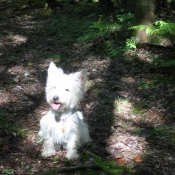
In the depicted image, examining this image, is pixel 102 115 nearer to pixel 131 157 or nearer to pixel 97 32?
pixel 131 157

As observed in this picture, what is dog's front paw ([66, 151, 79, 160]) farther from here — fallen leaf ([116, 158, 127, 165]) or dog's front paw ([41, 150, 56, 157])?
fallen leaf ([116, 158, 127, 165])

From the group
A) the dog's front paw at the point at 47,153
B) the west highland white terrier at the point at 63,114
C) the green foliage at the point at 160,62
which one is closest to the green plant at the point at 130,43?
the green foliage at the point at 160,62

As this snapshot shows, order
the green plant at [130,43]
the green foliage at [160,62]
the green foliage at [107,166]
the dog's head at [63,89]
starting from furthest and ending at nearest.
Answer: the green plant at [130,43] < the green foliage at [160,62] < the dog's head at [63,89] < the green foliage at [107,166]

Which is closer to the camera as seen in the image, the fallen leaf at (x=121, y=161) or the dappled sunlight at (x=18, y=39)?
the fallen leaf at (x=121, y=161)

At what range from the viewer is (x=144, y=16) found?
980 cm

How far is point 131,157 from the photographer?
547cm

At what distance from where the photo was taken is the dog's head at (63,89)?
5043mm

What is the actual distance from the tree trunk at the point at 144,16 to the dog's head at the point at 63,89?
5185 mm

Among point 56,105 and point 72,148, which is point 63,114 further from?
point 72,148

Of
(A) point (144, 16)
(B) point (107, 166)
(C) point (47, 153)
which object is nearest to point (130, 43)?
(A) point (144, 16)

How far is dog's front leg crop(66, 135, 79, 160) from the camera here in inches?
212

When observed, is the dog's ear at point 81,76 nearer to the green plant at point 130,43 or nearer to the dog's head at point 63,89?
the dog's head at point 63,89

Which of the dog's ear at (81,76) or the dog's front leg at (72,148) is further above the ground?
the dog's ear at (81,76)

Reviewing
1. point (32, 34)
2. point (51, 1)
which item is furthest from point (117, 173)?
point (51, 1)
